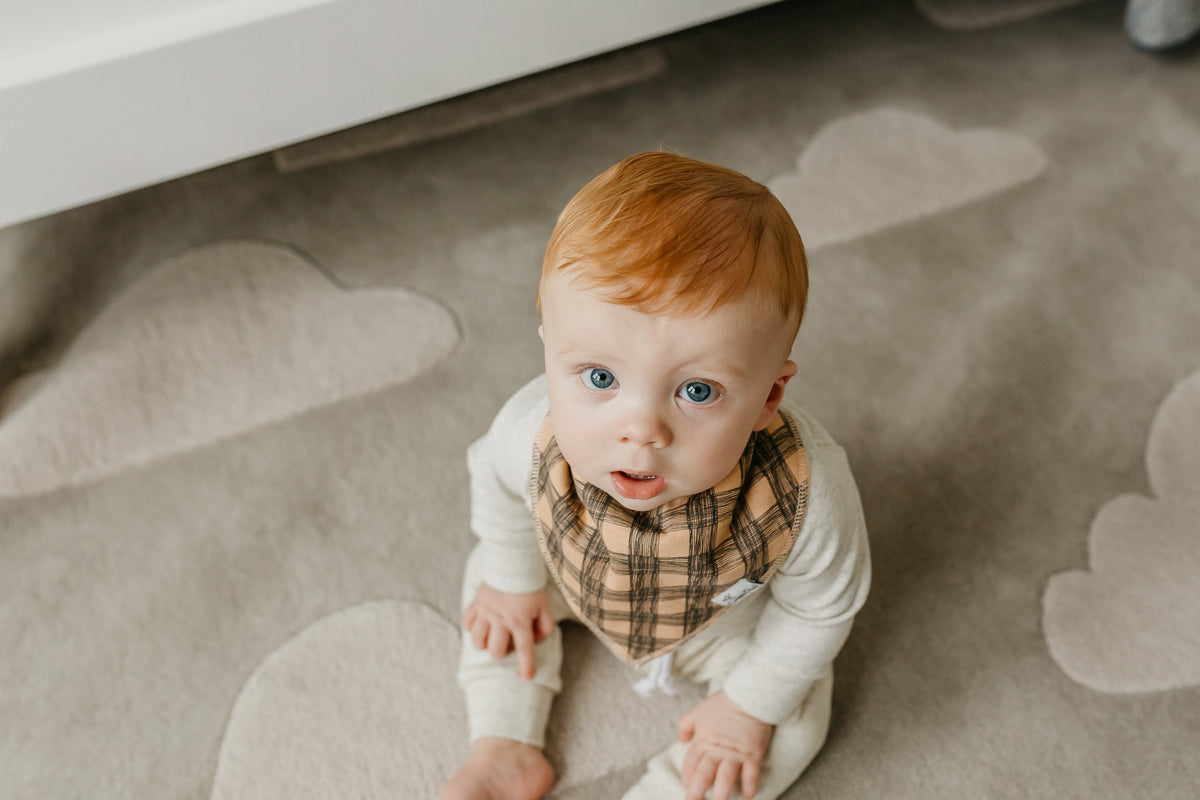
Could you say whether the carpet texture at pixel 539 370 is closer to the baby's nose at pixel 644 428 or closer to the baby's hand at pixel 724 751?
the baby's hand at pixel 724 751

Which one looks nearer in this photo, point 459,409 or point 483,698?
point 483,698

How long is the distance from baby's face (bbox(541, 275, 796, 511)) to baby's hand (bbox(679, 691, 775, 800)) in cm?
23

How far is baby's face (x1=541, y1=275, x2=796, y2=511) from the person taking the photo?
48cm

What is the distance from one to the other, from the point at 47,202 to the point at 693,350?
0.63 m

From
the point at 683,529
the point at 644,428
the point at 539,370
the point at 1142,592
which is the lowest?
the point at 1142,592

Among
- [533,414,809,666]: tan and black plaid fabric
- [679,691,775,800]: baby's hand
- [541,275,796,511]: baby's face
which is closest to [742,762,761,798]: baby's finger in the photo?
[679,691,775,800]: baby's hand

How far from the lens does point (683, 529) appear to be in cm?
59

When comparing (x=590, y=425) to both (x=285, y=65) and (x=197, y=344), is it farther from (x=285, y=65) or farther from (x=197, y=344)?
(x=197, y=344)

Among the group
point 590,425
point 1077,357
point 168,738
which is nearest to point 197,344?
point 168,738

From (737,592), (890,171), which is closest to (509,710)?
(737,592)

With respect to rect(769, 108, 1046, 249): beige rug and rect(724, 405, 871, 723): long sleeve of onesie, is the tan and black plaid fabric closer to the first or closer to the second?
rect(724, 405, 871, 723): long sleeve of onesie

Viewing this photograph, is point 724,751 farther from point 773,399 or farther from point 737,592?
point 773,399

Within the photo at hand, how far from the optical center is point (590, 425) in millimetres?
513

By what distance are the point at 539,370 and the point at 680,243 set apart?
49cm
